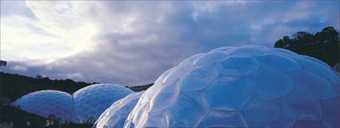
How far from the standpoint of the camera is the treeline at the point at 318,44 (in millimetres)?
35250

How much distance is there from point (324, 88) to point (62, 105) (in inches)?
937

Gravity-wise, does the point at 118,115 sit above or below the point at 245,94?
below

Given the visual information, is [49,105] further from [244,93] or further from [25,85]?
[244,93]

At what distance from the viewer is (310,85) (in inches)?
345

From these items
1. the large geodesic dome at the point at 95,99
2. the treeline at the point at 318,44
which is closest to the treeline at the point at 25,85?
the large geodesic dome at the point at 95,99

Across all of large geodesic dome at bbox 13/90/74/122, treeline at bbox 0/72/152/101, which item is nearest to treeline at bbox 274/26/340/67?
large geodesic dome at bbox 13/90/74/122

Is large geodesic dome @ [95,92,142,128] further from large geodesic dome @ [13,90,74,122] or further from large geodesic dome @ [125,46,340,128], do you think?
large geodesic dome @ [13,90,74,122]

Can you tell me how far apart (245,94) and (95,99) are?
21955 mm

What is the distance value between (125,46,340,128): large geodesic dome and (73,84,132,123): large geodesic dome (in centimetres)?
1953

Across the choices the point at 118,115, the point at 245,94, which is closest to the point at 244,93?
the point at 245,94

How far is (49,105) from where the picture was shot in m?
30.9

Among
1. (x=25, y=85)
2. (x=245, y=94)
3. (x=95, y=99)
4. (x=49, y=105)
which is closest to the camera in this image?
(x=245, y=94)

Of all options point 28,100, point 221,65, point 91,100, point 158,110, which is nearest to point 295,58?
point 221,65

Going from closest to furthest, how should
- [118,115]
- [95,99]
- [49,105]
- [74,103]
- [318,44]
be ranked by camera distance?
[118,115]
[95,99]
[74,103]
[49,105]
[318,44]
